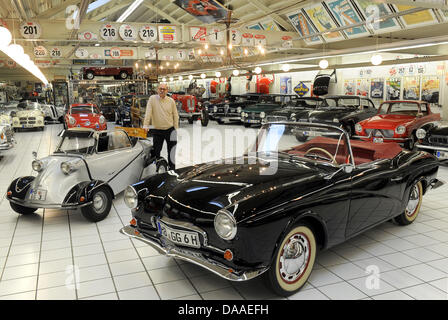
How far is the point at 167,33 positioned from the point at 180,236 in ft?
30.3

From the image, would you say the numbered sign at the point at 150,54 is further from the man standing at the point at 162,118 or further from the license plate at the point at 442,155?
the license plate at the point at 442,155

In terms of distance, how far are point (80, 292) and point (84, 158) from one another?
8.13 feet

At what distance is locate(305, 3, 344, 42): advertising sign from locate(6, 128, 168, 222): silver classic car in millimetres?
8823

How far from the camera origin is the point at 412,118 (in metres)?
9.27

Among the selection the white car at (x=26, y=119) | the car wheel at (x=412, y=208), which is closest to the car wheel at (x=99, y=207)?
the car wheel at (x=412, y=208)

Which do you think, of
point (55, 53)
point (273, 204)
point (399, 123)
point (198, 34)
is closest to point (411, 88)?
point (399, 123)

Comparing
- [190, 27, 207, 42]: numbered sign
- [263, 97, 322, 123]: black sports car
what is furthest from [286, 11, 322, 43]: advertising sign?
[190, 27, 207, 42]: numbered sign

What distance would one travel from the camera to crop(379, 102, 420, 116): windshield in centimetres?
961

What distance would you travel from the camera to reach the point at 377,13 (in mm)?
10508

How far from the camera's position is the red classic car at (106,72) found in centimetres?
2439

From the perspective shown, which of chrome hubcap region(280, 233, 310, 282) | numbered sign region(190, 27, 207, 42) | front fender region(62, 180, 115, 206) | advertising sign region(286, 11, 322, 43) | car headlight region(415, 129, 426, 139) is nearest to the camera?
chrome hubcap region(280, 233, 310, 282)

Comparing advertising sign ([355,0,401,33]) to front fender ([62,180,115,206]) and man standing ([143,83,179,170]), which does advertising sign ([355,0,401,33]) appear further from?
front fender ([62,180,115,206])

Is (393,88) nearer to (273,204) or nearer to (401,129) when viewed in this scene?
(401,129)

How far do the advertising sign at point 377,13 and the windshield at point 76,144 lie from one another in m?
8.37
